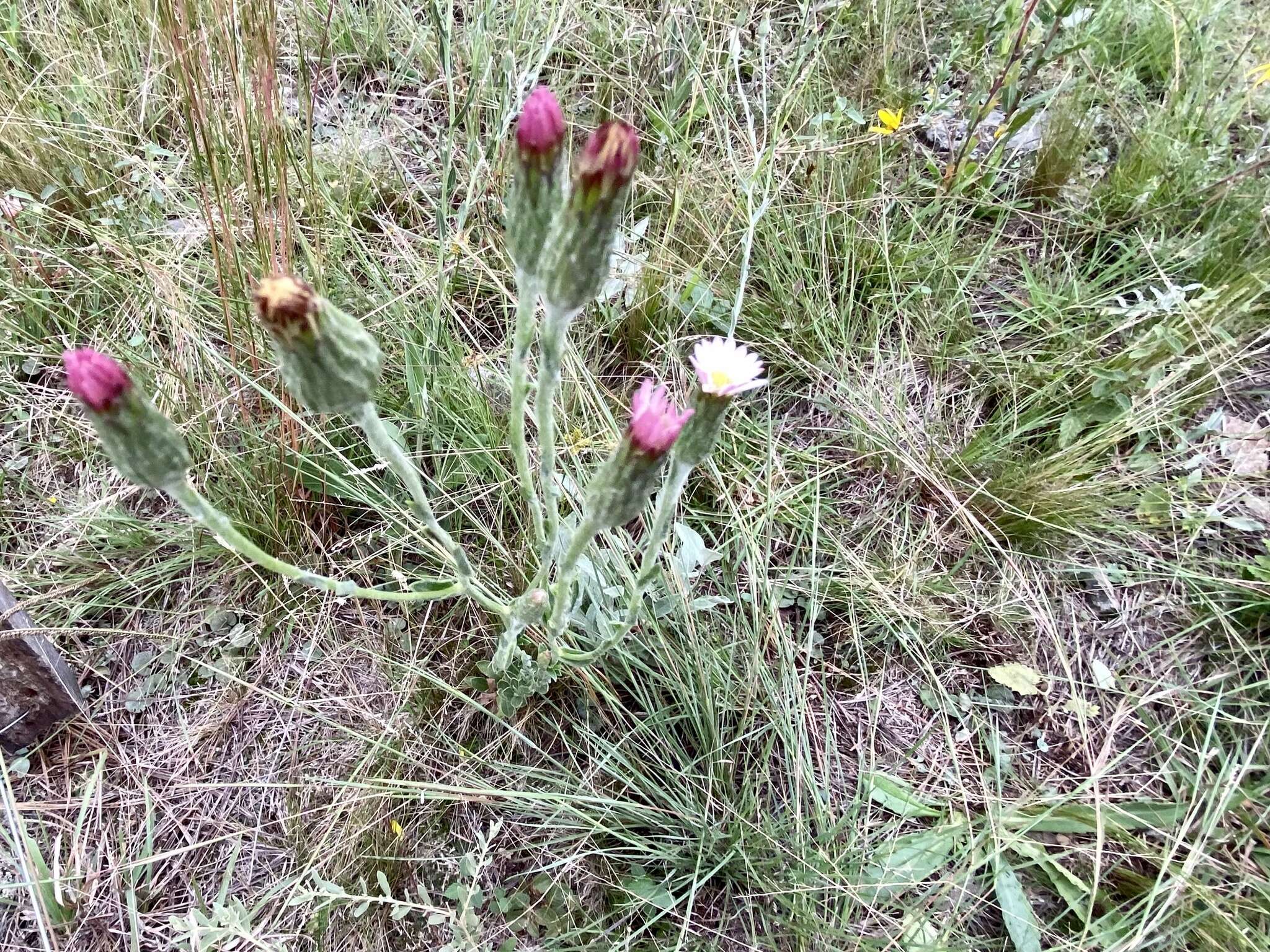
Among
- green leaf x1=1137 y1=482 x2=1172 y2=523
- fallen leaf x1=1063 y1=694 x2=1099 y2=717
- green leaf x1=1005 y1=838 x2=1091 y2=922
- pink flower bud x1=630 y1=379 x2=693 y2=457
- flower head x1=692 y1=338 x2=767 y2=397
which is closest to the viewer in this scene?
pink flower bud x1=630 y1=379 x2=693 y2=457

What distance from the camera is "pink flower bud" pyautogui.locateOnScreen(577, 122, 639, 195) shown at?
1021 mm

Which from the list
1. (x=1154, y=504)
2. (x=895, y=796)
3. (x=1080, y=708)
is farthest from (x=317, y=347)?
(x=1154, y=504)

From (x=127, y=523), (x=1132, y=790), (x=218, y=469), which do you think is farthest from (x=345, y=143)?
(x=1132, y=790)

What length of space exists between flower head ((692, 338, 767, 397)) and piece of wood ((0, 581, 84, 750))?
169cm

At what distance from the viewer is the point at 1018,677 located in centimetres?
206

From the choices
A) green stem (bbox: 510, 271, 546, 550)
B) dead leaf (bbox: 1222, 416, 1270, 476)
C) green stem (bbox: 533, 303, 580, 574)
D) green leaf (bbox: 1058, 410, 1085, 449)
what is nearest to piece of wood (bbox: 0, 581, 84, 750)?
green stem (bbox: 510, 271, 546, 550)

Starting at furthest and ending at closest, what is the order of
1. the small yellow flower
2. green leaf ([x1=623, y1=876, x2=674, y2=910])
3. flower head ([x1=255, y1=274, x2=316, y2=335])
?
the small yellow flower, green leaf ([x1=623, y1=876, x2=674, y2=910]), flower head ([x1=255, y1=274, x2=316, y2=335])

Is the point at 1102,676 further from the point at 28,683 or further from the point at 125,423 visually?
the point at 28,683

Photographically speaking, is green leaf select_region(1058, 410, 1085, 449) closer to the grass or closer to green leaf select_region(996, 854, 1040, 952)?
the grass

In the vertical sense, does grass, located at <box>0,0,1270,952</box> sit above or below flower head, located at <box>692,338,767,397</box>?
below

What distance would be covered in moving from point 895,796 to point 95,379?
6.16ft

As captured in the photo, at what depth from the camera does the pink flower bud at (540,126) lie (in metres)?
1.06

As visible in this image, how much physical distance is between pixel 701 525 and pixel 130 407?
1.47 metres

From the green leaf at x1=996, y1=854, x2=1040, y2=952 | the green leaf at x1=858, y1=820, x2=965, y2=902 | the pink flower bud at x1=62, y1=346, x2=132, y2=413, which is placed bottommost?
the green leaf at x1=996, y1=854, x2=1040, y2=952
